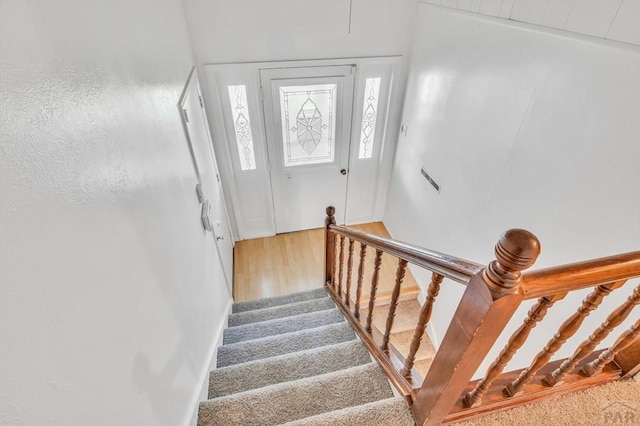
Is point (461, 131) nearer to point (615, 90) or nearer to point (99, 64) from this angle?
point (615, 90)

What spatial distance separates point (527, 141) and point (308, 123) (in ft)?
6.84

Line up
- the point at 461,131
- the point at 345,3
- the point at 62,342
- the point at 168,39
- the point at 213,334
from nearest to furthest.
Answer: the point at 62,342 < the point at 168,39 < the point at 213,334 < the point at 461,131 < the point at 345,3

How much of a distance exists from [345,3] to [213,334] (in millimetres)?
2858

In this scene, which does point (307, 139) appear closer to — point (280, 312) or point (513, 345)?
point (280, 312)

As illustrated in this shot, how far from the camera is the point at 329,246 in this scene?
2.49 metres

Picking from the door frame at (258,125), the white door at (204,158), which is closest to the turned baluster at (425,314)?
the white door at (204,158)

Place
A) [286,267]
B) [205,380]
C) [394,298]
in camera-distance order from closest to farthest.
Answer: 1. [394,298]
2. [205,380]
3. [286,267]

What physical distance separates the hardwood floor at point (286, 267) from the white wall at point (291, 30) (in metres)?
1.50

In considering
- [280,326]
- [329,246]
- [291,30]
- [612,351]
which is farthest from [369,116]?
[612,351]

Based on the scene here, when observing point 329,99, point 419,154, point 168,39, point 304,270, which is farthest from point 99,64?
point 304,270

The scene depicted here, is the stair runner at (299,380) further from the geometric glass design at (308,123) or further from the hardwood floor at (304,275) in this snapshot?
the geometric glass design at (308,123)

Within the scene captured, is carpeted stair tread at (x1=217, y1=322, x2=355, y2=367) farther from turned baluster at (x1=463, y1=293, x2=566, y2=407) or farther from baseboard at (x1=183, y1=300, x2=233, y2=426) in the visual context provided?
turned baluster at (x1=463, y1=293, x2=566, y2=407)

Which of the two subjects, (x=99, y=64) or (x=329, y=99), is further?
(x=329, y=99)

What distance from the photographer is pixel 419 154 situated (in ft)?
9.92
